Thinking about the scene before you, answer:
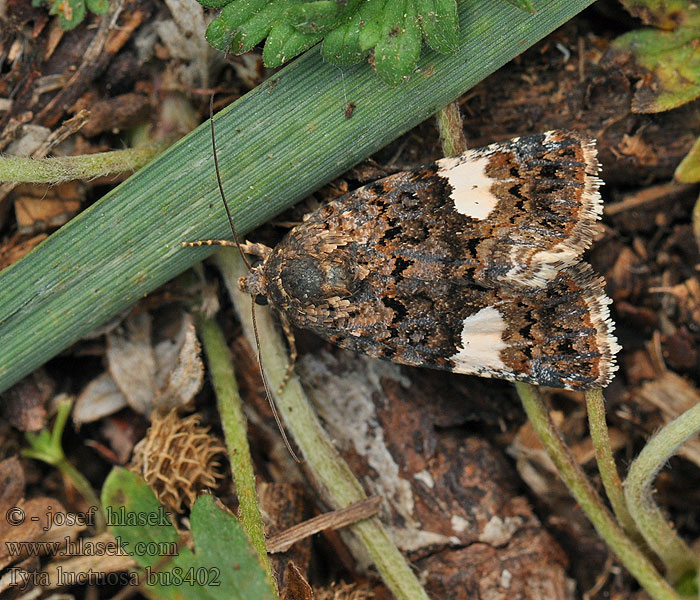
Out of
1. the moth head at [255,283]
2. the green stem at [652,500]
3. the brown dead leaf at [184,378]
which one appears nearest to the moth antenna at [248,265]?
the moth head at [255,283]


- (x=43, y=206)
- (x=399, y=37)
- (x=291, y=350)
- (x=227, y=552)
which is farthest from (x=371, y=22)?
(x=227, y=552)

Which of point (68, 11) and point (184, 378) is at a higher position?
point (68, 11)

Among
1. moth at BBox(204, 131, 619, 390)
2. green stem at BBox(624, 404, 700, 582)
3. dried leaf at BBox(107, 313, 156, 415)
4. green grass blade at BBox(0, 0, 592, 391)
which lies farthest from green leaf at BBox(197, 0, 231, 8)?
green stem at BBox(624, 404, 700, 582)

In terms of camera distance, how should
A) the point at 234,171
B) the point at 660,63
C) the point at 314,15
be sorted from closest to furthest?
1. the point at 314,15
2. the point at 234,171
3. the point at 660,63

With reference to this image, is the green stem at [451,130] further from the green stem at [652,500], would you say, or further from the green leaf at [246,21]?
the green stem at [652,500]

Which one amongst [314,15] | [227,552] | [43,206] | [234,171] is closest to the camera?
[227,552]

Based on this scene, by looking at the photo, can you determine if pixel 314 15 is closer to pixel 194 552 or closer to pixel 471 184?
pixel 471 184

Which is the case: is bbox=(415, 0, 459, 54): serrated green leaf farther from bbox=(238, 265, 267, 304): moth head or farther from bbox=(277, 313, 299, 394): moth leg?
bbox=(277, 313, 299, 394): moth leg
